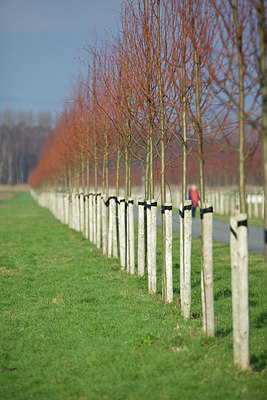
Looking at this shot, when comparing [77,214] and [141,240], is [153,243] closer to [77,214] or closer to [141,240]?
[141,240]

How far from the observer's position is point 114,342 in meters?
5.72

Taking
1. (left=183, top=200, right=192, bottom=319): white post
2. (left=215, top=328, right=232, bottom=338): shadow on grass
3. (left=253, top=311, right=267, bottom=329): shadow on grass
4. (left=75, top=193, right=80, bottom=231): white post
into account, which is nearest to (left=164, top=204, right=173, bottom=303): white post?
(left=183, top=200, right=192, bottom=319): white post

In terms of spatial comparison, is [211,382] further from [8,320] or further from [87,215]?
[87,215]

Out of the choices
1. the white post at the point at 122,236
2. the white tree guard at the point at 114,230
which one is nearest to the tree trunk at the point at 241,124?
the white post at the point at 122,236

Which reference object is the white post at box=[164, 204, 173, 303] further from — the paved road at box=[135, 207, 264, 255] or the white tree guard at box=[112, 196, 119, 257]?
the paved road at box=[135, 207, 264, 255]

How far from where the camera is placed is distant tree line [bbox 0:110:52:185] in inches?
5128

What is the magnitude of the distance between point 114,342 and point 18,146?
134190 mm

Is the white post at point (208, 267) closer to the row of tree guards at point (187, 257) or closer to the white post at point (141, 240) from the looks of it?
the row of tree guards at point (187, 257)

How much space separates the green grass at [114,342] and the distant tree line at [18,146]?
118197 mm

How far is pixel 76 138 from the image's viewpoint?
716 inches

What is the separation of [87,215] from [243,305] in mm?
12476

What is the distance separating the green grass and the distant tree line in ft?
388

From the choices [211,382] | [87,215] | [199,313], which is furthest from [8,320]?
[87,215]

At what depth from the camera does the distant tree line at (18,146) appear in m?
130
